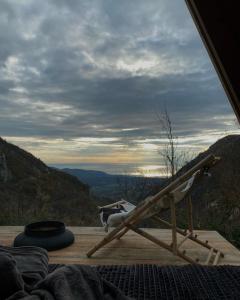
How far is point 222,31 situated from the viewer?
1.52 meters

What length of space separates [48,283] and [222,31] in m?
1.31

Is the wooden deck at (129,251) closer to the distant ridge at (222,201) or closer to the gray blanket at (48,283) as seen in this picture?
the distant ridge at (222,201)

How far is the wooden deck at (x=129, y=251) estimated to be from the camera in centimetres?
282

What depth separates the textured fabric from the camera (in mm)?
1646

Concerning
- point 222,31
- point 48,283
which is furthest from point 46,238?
point 222,31

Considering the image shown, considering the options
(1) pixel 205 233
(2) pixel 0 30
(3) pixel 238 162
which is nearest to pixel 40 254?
(1) pixel 205 233

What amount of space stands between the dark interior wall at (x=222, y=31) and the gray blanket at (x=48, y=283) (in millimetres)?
1148

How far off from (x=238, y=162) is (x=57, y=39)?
325cm

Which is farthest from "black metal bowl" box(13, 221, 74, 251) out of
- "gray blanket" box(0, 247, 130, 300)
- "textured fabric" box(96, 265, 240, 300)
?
"gray blanket" box(0, 247, 130, 300)

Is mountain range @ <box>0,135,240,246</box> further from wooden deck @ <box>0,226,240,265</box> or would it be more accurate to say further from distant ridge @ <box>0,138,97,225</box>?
wooden deck @ <box>0,226,240,265</box>

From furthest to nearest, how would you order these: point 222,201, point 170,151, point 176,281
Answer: point 170,151 → point 222,201 → point 176,281

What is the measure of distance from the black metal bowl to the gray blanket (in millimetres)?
1505

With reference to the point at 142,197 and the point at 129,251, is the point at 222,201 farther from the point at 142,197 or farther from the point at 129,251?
the point at 129,251

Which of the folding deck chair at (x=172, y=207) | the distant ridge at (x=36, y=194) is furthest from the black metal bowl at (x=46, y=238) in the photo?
the distant ridge at (x=36, y=194)
